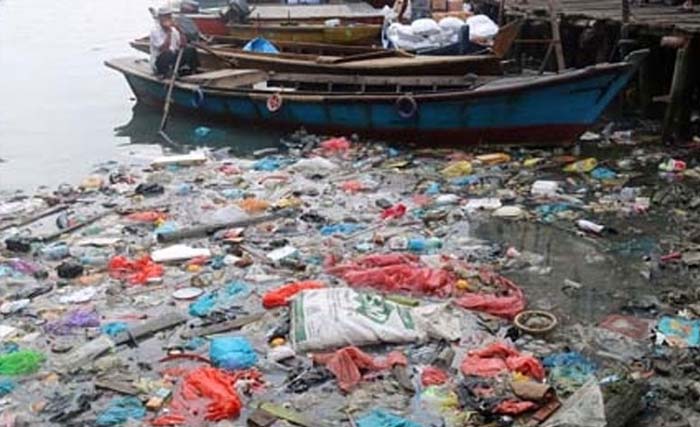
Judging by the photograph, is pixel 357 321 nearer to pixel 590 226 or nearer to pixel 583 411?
pixel 583 411

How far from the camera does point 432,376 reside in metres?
5.06

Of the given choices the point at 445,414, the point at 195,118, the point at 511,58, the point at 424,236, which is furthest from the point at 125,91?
the point at 445,414

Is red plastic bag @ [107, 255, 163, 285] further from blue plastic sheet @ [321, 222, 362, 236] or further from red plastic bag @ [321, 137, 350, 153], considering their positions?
red plastic bag @ [321, 137, 350, 153]

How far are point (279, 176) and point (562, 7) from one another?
709 cm

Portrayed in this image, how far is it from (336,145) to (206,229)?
140 inches

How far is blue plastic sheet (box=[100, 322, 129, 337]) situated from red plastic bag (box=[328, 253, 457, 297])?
172 centimetres

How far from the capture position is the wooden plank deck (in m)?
10.5

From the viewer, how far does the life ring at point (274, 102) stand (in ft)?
38.5

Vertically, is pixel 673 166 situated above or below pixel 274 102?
below

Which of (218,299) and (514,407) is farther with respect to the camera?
(218,299)

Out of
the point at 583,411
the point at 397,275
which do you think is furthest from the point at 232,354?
the point at 583,411

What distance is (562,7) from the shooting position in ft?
47.4

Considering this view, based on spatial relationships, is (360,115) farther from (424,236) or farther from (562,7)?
(562,7)

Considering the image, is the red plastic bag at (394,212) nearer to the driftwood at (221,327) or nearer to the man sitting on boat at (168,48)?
the driftwood at (221,327)
